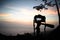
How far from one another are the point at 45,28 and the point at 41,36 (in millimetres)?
496

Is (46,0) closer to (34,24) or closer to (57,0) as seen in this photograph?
(57,0)

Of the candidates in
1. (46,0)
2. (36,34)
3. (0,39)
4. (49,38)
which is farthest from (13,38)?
(46,0)

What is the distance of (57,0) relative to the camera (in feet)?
33.9

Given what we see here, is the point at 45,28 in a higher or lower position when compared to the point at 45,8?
lower

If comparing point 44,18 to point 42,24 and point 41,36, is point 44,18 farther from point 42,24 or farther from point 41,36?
point 41,36

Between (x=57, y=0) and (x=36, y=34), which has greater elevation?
(x=57, y=0)

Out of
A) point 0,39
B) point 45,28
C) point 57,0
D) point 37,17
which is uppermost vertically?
point 57,0

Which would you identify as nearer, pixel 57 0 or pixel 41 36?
pixel 41 36

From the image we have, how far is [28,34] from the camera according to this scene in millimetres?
9938

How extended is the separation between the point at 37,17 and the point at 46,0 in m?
1.52

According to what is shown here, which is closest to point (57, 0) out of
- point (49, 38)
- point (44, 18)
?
point (44, 18)

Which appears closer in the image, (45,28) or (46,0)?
(45,28)

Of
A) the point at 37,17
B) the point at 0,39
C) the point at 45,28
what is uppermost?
the point at 37,17

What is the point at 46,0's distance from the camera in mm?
10195
